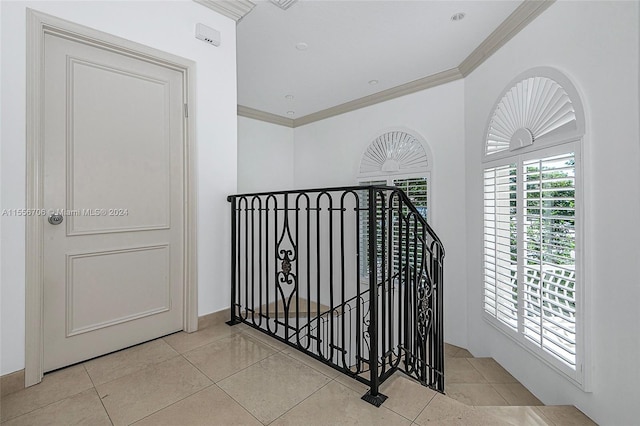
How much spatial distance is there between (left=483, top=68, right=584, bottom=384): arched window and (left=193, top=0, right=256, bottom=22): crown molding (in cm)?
224

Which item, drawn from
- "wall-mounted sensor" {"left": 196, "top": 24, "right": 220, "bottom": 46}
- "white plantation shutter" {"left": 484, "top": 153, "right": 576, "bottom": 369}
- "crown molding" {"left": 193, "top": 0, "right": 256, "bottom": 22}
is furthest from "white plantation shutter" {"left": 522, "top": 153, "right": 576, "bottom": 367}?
"wall-mounted sensor" {"left": 196, "top": 24, "right": 220, "bottom": 46}

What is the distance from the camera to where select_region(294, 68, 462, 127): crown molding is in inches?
129

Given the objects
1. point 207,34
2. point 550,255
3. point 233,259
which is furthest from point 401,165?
point 207,34

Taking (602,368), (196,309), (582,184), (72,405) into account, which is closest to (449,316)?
(602,368)

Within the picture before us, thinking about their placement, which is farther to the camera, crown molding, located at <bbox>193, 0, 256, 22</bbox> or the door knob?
crown molding, located at <bbox>193, 0, 256, 22</bbox>

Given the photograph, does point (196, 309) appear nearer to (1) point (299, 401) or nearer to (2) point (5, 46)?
(1) point (299, 401)

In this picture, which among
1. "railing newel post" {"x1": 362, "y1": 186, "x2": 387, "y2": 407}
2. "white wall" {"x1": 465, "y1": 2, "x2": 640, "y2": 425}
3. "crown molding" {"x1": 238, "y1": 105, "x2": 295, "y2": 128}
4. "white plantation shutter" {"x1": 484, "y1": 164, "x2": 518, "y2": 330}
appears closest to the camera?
"railing newel post" {"x1": 362, "y1": 186, "x2": 387, "y2": 407}

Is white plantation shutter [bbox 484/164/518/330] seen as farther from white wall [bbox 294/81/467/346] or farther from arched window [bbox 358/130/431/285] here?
arched window [bbox 358/130/431/285]

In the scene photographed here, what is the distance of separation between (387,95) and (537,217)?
→ 2395 millimetres

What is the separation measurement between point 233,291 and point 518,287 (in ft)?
7.53

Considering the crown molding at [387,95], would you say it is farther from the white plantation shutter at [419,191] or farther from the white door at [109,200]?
the white door at [109,200]

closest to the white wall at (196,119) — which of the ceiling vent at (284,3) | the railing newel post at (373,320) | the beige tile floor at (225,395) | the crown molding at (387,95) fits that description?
the beige tile floor at (225,395)

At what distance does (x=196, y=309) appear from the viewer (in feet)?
6.93

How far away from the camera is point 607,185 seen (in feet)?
5.48
